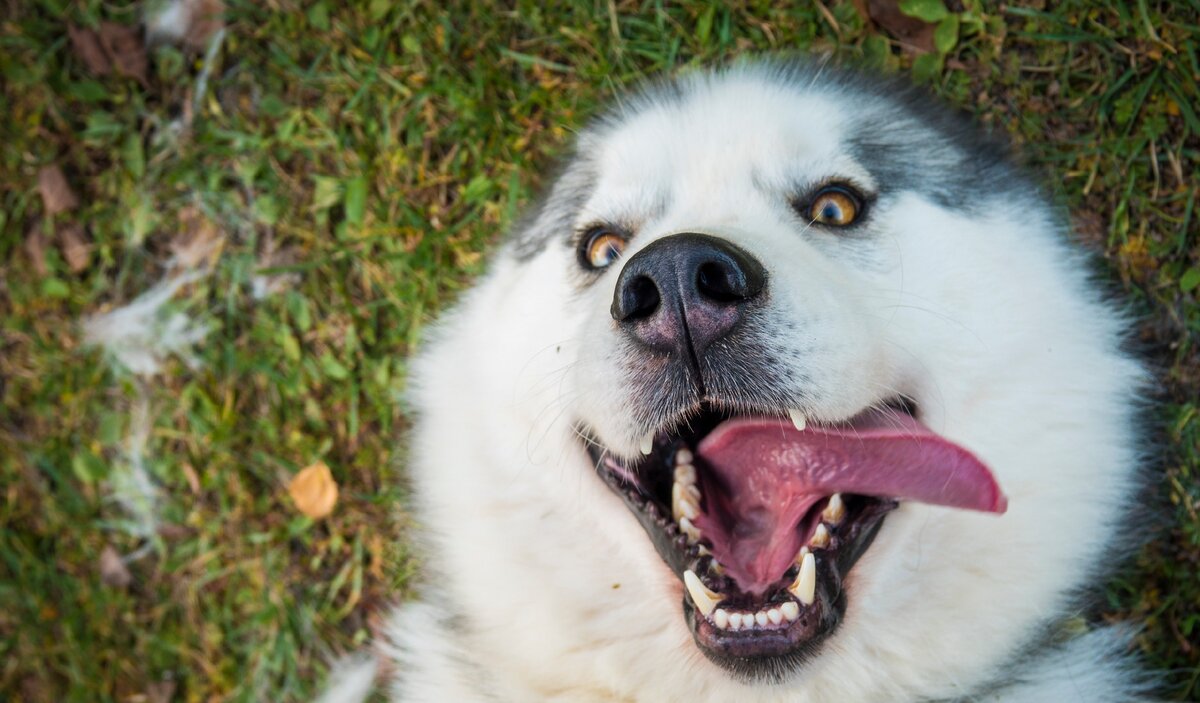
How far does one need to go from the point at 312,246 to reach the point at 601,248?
5.46ft

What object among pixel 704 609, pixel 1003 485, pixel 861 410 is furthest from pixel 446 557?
pixel 1003 485

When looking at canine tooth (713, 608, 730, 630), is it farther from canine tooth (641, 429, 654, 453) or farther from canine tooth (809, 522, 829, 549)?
canine tooth (641, 429, 654, 453)

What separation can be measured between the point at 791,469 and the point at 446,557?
1081 millimetres

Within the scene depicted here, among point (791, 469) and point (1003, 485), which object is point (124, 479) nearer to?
point (791, 469)

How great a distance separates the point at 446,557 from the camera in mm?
2711

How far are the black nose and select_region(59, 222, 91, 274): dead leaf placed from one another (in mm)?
3025

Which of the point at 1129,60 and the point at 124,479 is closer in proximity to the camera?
the point at 1129,60

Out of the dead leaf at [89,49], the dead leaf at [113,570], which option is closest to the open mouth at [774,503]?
the dead leaf at [113,570]

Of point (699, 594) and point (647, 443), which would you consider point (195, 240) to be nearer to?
point (647, 443)

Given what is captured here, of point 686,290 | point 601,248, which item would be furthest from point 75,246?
point 686,290

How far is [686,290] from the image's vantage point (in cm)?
185

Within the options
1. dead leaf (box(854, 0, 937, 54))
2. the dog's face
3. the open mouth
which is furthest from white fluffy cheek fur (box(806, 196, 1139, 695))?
dead leaf (box(854, 0, 937, 54))

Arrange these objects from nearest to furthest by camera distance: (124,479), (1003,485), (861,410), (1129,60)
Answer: (861,410) → (1003,485) → (1129,60) → (124,479)

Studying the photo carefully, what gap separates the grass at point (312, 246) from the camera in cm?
299
